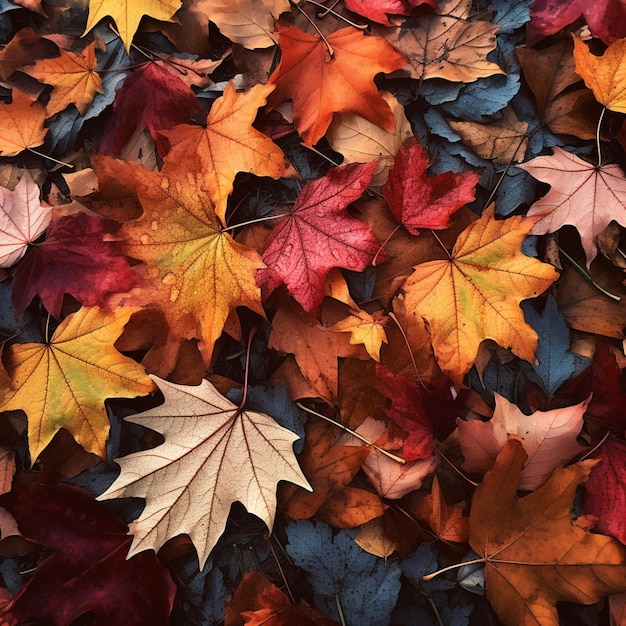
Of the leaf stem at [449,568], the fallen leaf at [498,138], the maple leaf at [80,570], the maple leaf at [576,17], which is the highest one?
the maple leaf at [576,17]

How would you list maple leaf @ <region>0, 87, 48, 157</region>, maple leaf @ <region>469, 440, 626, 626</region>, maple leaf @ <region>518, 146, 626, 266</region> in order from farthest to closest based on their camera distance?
maple leaf @ <region>0, 87, 48, 157</region>, maple leaf @ <region>518, 146, 626, 266</region>, maple leaf @ <region>469, 440, 626, 626</region>

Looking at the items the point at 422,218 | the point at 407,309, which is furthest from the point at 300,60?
the point at 407,309

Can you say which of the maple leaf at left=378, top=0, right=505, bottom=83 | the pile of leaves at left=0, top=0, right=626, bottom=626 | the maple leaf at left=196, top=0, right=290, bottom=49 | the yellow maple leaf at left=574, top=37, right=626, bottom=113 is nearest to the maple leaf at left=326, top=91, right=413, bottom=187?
the pile of leaves at left=0, top=0, right=626, bottom=626

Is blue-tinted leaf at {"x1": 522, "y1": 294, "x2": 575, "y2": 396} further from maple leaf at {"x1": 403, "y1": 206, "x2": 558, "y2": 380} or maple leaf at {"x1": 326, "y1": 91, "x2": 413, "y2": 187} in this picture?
maple leaf at {"x1": 326, "y1": 91, "x2": 413, "y2": 187}

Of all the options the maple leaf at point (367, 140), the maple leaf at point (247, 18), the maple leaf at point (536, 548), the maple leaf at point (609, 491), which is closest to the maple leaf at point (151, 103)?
the maple leaf at point (247, 18)

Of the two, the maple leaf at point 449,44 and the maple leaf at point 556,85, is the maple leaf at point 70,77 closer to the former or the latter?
the maple leaf at point 449,44

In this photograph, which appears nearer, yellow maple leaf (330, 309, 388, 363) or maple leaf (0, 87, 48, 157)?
yellow maple leaf (330, 309, 388, 363)

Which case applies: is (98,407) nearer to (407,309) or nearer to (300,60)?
(407,309)
